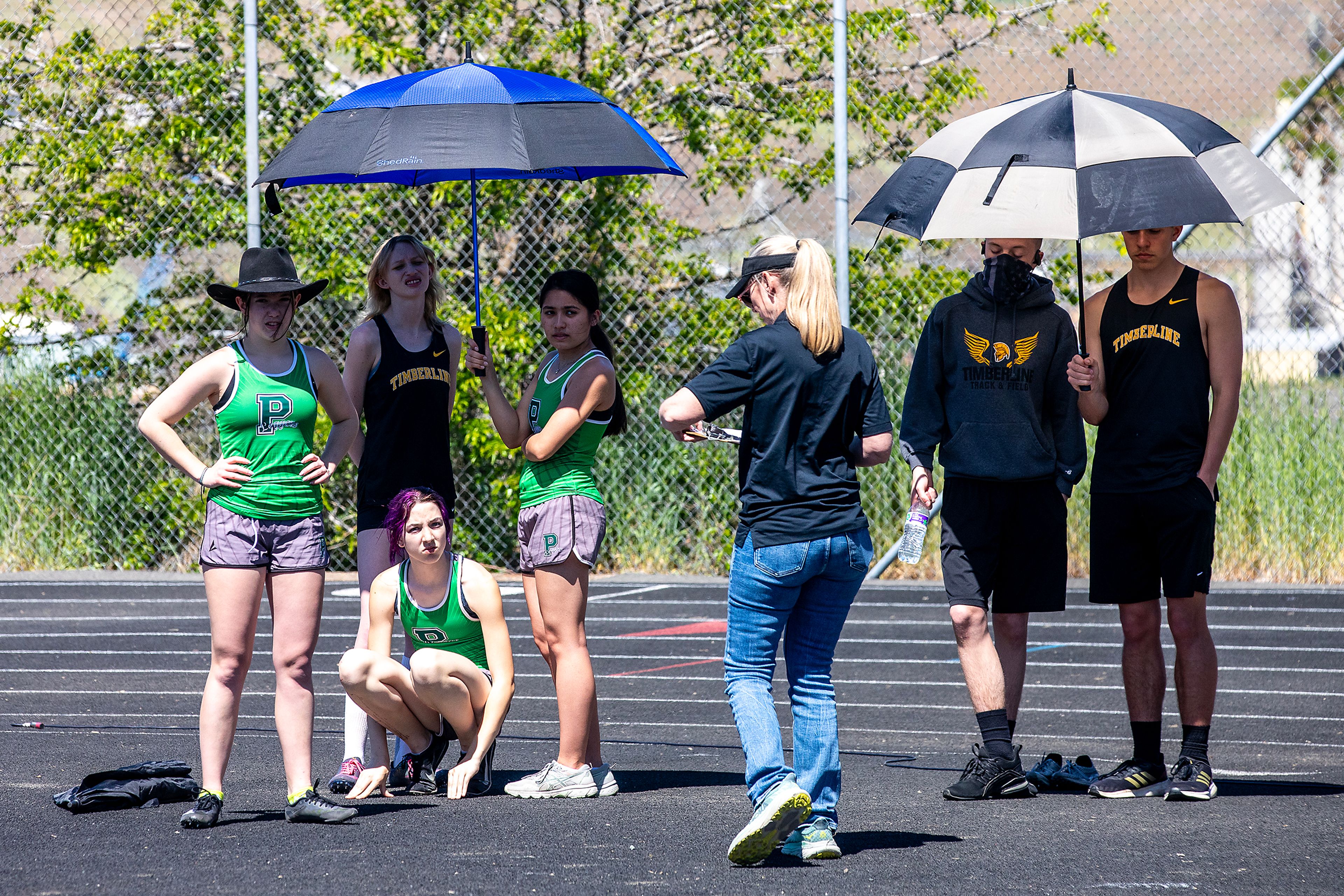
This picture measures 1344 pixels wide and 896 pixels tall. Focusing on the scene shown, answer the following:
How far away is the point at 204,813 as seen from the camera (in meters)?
5.12

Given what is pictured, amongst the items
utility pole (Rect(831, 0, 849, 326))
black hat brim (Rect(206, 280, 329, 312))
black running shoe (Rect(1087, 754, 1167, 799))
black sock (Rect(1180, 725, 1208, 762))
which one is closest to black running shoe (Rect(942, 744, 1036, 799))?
black running shoe (Rect(1087, 754, 1167, 799))

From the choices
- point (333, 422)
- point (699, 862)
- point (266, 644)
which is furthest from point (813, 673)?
point (266, 644)

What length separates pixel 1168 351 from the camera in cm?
559

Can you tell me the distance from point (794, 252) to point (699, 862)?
1839 mm

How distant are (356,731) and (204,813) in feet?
2.65

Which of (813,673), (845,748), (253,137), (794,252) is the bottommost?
(845,748)

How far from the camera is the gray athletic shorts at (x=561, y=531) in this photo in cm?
555

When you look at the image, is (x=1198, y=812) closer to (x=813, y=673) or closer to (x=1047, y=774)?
(x=1047, y=774)

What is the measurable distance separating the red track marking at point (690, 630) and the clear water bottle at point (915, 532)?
14.1 ft

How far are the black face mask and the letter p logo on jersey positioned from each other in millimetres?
2488

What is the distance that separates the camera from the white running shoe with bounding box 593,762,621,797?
5730 millimetres

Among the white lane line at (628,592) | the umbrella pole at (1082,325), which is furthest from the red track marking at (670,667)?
the umbrella pole at (1082,325)

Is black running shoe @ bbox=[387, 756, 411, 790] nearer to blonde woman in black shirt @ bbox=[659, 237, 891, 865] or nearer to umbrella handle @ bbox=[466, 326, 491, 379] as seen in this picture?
umbrella handle @ bbox=[466, 326, 491, 379]

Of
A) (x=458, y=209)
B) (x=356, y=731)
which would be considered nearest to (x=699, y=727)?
(x=356, y=731)
